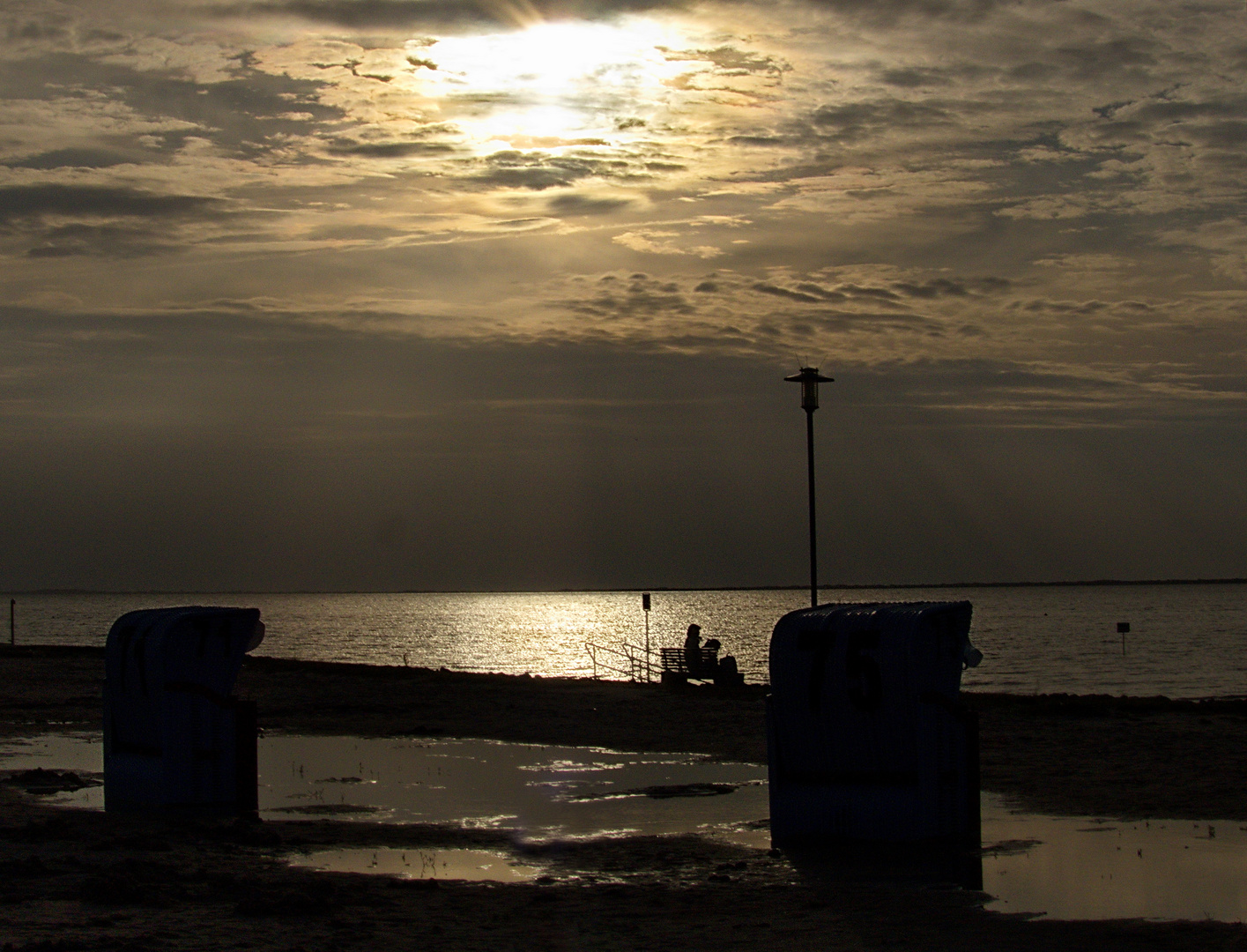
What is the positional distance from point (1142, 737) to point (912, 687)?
1026cm

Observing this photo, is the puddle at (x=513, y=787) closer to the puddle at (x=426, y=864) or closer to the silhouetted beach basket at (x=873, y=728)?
the silhouetted beach basket at (x=873, y=728)

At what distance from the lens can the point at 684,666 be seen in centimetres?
4322

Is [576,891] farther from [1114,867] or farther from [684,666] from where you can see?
[684,666]

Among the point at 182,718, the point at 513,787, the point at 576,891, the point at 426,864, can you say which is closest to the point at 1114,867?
the point at 576,891

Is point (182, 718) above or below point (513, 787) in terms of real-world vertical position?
above

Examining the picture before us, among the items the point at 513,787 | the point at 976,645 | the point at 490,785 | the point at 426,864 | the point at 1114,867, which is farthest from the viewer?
the point at 976,645

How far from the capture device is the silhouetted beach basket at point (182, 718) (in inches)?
564

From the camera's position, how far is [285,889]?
1020 cm

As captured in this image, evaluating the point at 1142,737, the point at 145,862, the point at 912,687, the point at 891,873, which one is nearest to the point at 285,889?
the point at 145,862

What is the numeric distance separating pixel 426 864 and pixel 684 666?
104 feet

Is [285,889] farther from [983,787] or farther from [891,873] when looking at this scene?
[983,787]

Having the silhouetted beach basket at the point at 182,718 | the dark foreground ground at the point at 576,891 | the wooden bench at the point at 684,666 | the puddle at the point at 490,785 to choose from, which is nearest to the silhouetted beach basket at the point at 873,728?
the puddle at the point at 490,785

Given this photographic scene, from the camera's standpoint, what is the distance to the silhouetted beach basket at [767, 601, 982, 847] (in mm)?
12086

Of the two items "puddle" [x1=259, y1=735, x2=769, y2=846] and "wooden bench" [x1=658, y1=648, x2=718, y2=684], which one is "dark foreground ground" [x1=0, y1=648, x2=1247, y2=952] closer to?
"puddle" [x1=259, y1=735, x2=769, y2=846]
